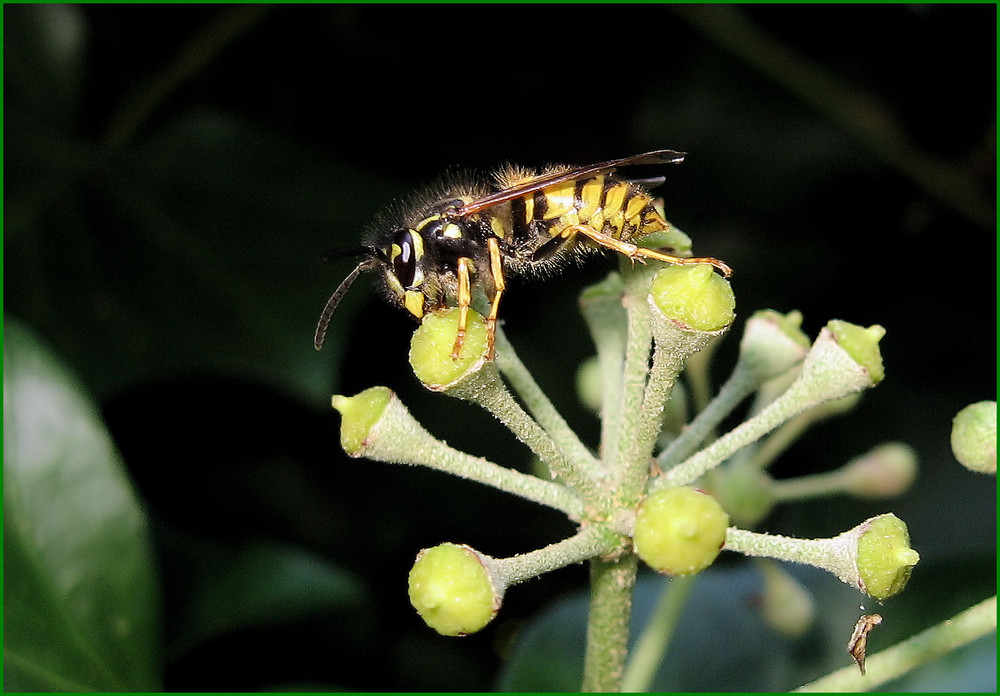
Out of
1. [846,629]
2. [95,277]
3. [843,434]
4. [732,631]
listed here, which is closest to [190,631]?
[95,277]

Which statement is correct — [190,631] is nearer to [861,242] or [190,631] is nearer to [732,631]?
[732,631]

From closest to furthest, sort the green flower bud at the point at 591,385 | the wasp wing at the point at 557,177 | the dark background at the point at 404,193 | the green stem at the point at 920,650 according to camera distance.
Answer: the green stem at the point at 920,650 → the wasp wing at the point at 557,177 → the green flower bud at the point at 591,385 → the dark background at the point at 404,193

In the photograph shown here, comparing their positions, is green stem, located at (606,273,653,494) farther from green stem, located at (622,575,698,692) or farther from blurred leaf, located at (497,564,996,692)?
blurred leaf, located at (497,564,996,692)

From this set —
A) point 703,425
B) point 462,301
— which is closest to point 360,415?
point 462,301

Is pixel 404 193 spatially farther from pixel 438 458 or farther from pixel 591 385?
pixel 438 458

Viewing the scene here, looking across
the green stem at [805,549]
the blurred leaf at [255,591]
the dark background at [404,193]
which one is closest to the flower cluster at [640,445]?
the green stem at [805,549]

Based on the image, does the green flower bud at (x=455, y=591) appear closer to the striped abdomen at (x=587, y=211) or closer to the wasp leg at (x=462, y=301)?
the wasp leg at (x=462, y=301)
